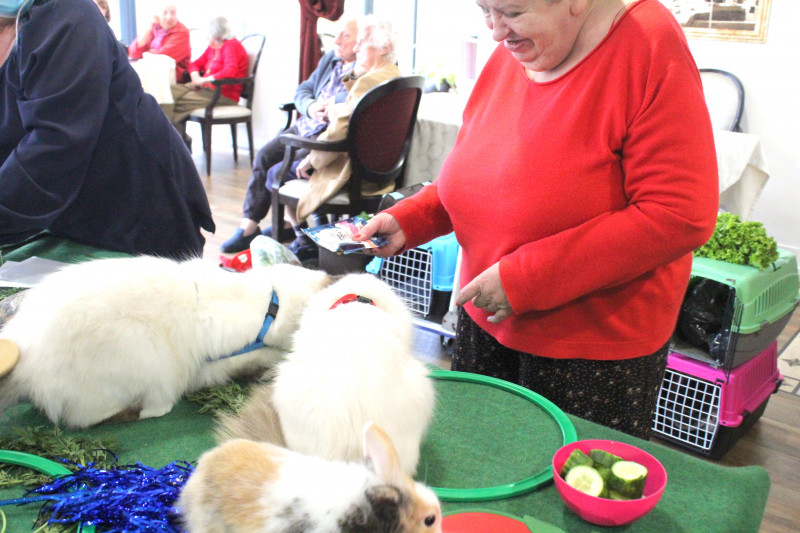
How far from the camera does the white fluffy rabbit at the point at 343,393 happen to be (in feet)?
2.84

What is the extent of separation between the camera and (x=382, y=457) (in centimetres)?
67

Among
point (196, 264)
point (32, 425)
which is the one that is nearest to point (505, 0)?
point (196, 264)

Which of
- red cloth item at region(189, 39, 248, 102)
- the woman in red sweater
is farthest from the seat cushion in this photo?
the woman in red sweater

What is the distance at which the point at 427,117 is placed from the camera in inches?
139

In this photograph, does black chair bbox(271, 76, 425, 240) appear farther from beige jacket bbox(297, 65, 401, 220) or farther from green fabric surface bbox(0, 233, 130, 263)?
green fabric surface bbox(0, 233, 130, 263)

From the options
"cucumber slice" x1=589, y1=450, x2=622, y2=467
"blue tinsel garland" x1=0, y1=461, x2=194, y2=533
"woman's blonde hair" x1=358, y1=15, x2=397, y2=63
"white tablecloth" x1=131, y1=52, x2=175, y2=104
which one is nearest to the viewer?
"blue tinsel garland" x1=0, y1=461, x2=194, y2=533

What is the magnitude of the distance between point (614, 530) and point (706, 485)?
0.21 meters

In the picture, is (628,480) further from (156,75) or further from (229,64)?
(229,64)

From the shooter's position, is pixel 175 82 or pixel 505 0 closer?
pixel 505 0

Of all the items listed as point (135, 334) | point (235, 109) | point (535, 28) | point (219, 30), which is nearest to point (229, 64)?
point (219, 30)

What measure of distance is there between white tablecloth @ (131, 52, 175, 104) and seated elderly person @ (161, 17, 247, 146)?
0.36m

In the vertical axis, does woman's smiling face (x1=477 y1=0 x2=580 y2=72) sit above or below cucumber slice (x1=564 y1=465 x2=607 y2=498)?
above

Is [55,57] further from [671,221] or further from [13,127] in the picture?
[671,221]

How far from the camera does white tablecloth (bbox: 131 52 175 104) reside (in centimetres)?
504
